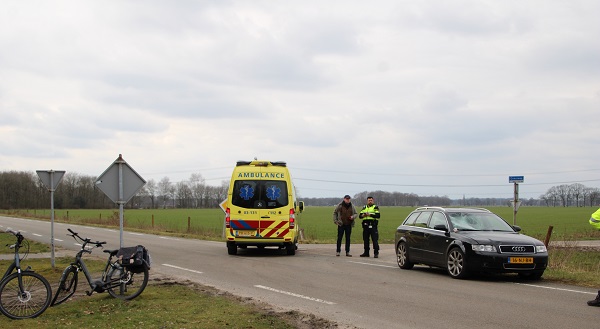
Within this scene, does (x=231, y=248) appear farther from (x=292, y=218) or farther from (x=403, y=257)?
(x=403, y=257)

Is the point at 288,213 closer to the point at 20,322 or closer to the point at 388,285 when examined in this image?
the point at 388,285

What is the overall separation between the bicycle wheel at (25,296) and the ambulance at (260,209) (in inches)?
403

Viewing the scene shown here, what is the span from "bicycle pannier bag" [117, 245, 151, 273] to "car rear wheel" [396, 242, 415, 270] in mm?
7198

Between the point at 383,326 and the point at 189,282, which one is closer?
the point at 383,326

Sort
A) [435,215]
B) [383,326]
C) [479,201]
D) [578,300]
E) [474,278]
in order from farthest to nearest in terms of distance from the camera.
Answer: [479,201], [435,215], [474,278], [578,300], [383,326]

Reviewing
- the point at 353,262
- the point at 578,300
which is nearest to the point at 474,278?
the point at 578,300

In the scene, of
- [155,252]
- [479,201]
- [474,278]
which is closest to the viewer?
[474,278]

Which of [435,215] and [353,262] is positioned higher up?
[435,215]

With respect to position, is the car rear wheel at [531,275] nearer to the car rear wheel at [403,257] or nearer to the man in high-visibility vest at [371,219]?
the car rear wheel at [403,257]

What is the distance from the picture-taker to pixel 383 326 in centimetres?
758

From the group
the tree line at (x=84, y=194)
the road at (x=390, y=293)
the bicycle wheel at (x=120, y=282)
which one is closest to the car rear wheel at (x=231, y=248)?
the road at (x=390, y=293)

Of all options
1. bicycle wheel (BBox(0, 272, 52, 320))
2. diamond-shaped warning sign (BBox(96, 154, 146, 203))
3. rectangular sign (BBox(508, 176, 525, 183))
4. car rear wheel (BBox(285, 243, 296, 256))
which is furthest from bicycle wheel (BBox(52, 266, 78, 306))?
rectangular sign (BBox(508, 176, 525, 183))

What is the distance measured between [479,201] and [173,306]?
122300 mm

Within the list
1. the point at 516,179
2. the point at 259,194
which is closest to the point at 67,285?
the point at 259,194
